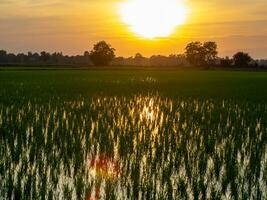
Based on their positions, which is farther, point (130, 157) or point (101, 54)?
point (101, 54)

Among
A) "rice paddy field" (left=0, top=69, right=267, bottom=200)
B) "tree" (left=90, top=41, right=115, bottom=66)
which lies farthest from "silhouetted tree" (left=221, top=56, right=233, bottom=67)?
"rice paddy field" (left=0, top=69, right=267, bottom=200)

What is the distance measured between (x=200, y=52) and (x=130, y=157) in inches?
5984

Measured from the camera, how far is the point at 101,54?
142 meters

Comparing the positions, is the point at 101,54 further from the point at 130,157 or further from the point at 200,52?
the point at 130,157

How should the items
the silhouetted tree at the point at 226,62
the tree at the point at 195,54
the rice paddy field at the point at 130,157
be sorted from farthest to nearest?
the tree at the point at 195,54 → the silhouetted tree at the point at 226,62 → the rice paddy field at the point at 130,157

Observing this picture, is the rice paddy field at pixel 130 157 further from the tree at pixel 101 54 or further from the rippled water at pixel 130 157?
the tree at pixel 101 54

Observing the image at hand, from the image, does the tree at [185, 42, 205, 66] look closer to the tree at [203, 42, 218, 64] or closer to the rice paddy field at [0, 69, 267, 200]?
the tree at [203, 42, 218, 64]

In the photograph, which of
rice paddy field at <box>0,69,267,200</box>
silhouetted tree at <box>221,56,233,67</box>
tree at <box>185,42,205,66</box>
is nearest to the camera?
rice paddy field at <box>0,69,267,200</box>

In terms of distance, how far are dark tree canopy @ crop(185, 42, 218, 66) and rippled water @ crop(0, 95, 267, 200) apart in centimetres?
14359

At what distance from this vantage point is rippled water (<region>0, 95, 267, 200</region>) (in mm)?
5492

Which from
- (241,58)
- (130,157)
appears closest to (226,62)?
(241,58)

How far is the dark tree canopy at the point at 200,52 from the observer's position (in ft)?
509

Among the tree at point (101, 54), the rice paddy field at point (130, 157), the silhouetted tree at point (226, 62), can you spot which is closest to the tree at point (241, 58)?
the silhouetted tree at point (226, 62)

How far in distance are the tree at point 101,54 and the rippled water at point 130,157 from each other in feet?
423
